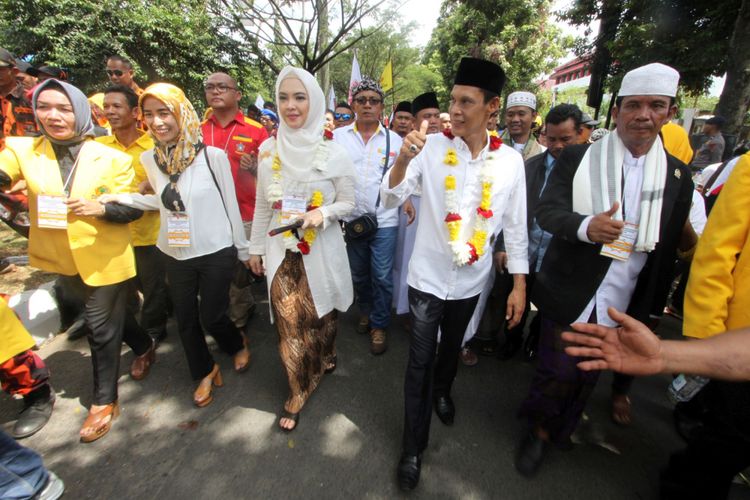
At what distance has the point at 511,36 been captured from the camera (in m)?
18.9

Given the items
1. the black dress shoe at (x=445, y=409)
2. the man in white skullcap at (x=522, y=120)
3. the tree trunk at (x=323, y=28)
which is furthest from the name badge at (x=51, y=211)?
the tree trunk at (x=323, y=28)

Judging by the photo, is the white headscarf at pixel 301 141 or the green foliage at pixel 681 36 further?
the green foliage at pixel 681 36

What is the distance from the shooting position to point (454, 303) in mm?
2268

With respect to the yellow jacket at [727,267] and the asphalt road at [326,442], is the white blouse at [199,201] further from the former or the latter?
the yellow jacket at [727,267]

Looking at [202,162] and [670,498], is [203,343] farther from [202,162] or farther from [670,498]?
[670,498]

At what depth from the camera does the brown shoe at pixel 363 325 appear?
152 inches

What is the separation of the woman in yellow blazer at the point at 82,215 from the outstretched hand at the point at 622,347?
9.05 feet

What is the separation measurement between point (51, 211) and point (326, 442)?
227cm

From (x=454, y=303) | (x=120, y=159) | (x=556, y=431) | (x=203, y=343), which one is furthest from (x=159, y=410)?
(x=556, y=431)

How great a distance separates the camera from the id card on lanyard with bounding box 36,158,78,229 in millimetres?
2252

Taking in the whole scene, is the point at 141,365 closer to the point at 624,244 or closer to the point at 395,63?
the point at 624,244

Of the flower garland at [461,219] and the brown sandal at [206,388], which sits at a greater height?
the flower garland at [461,219]

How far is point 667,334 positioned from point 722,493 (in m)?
2.42

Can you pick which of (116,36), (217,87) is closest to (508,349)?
(217,87)
